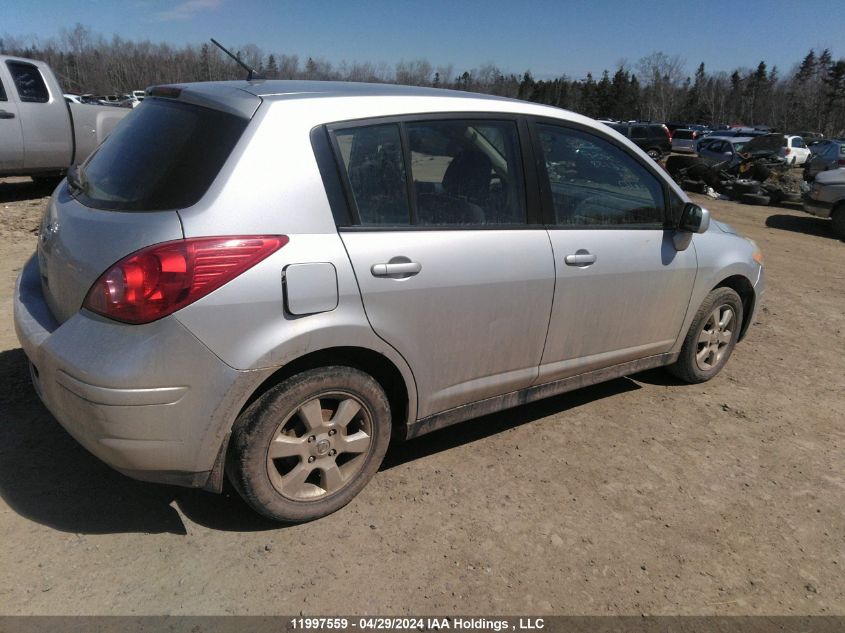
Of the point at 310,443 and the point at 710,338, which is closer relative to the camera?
the point at 310,443

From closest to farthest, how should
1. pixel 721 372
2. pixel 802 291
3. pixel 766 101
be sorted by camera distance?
1. pixel 721 372
2. pixel 802 291
3. pixel 766 101

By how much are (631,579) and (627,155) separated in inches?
91.4

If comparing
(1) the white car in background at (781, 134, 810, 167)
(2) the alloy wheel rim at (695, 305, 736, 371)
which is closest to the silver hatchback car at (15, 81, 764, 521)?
(2) the alloy wheel rim at (695, 305, 736, 371)

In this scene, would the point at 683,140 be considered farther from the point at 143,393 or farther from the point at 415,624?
the point at 143,393

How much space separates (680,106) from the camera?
285 ft

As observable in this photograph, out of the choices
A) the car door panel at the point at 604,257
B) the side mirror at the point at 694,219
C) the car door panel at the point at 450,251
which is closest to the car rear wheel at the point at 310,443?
the car door panel at the point at 450,251

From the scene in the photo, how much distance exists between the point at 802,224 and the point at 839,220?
1439 millimetres

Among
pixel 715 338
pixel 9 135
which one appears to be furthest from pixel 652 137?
pixel 715 338

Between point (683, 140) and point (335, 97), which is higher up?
point (335, 97)

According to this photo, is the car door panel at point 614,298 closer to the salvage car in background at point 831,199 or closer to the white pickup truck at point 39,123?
the white pickup truck at point 39,123

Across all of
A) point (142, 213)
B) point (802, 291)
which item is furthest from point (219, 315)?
point (802, 291)

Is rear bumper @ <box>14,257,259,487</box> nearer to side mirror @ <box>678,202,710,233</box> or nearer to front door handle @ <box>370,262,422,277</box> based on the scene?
front door handle @ <box>370,262,422,277</box>

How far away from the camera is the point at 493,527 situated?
3000 mm

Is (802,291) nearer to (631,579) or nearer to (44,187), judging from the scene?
(631,579)
